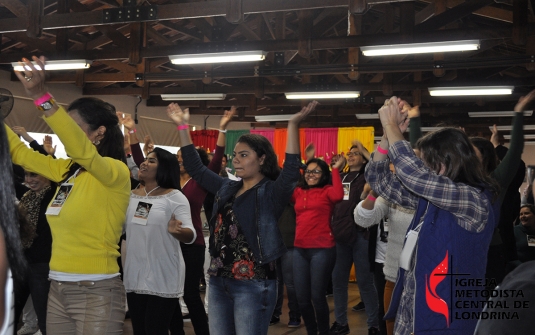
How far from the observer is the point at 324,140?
39.4ft

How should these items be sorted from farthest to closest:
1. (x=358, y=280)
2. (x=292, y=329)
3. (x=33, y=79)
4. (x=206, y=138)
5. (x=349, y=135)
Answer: (x=206, y=138)
(x=349, y=135)
(x=292, y=329)
(x=358, y=280)
(x=33, y=79)

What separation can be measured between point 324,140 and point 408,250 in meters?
9.63

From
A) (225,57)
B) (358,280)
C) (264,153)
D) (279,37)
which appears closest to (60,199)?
(264,153)

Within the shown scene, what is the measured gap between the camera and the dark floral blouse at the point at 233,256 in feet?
10.0

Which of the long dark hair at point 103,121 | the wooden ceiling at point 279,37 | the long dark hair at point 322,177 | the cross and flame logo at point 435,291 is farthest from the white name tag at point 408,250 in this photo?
the wooden ceiling at point 279,37

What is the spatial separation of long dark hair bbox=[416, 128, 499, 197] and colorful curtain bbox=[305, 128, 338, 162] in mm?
9352

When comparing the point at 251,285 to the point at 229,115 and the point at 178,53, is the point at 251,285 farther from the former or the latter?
the point at 178,53

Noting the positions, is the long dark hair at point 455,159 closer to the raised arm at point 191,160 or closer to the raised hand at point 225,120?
the raised arm at point 191,160

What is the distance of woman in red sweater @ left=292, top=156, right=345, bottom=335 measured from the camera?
521 cm

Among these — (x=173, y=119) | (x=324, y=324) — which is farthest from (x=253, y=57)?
(x=173, y=119)

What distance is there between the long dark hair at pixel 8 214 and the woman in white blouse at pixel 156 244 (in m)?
2.48

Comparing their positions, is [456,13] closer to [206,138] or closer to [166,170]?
[166,170]

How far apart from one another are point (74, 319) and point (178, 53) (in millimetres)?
7294

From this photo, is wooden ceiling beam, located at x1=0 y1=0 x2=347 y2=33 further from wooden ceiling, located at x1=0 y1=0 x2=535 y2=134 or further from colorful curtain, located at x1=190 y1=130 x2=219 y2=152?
colorful curtain, located at x1=190 y1=130 x2=219 y2=152
